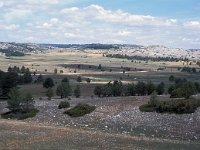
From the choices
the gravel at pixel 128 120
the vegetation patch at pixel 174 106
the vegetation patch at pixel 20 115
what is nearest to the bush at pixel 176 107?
the vegetation patch at pixel 174 106

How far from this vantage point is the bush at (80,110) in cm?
6881

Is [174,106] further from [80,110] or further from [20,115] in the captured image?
[20,115]

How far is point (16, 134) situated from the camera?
50.2 m

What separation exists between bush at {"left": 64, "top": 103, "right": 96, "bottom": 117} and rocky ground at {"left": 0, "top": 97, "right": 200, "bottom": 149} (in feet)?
3.20

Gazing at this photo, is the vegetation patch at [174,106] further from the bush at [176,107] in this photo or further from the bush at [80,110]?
the bush at [80,110]

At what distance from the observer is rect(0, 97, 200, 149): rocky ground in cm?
5354

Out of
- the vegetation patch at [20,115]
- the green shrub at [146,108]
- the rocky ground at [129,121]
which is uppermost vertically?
the green shrub at [146,108]

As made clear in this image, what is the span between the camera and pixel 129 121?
62000 mm

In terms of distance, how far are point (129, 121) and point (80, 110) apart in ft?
34.8

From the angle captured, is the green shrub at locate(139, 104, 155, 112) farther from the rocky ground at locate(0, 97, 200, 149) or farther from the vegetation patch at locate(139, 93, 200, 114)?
the rocky ground at locate(0, 97, 200, 149)

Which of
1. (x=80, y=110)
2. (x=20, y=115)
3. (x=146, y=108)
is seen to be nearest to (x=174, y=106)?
(x=146, y=108)

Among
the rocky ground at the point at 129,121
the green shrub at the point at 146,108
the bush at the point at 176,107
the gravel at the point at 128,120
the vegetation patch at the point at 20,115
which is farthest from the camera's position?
the vegetation patch at the point at 20,115

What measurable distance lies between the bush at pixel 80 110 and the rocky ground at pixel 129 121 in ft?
3.20

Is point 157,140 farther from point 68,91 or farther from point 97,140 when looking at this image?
point 68,91
